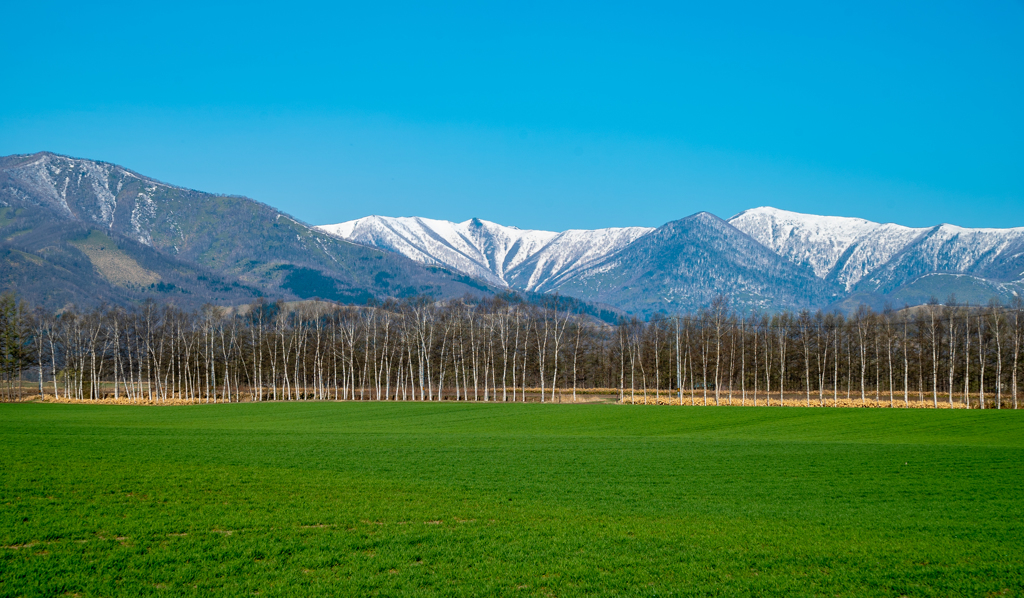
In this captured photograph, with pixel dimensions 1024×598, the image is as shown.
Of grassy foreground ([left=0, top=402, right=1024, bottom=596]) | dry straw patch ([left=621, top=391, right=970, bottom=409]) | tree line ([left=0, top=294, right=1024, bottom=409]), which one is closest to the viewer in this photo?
grassy foreground ([left=0, top=402, right=1024, bottom=596])

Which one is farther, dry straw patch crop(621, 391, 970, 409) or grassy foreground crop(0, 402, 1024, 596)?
dry straw patch crop(621, 391, 970, 409)

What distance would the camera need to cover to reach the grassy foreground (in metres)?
12.6

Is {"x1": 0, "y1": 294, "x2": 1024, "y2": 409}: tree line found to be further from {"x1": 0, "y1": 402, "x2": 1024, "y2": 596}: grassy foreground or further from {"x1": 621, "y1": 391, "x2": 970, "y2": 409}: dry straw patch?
{"x1": 0, "y1": 402, "x2": 1024, "y2": 596}: grassy foreground

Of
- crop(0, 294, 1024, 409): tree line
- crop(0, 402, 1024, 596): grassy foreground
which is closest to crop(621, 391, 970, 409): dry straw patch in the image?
crop(0, 294, 1024, 409): tree line

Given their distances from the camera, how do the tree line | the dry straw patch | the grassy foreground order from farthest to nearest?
the tree line, the dry straw patch, the grassy foreground

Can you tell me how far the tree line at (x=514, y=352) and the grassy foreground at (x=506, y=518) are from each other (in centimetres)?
6496

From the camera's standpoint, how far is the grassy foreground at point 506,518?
1257 centimetres

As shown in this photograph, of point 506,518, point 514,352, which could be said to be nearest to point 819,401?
point 514,352

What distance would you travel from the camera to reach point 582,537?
51.8 ft

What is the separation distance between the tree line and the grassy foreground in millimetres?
64964

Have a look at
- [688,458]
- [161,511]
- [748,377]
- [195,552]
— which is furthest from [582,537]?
[748,377]

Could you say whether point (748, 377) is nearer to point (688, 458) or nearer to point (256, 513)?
point (688, 458)

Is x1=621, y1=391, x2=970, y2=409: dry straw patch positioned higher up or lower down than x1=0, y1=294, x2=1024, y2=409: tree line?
lower down

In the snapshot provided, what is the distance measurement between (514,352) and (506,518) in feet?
301
